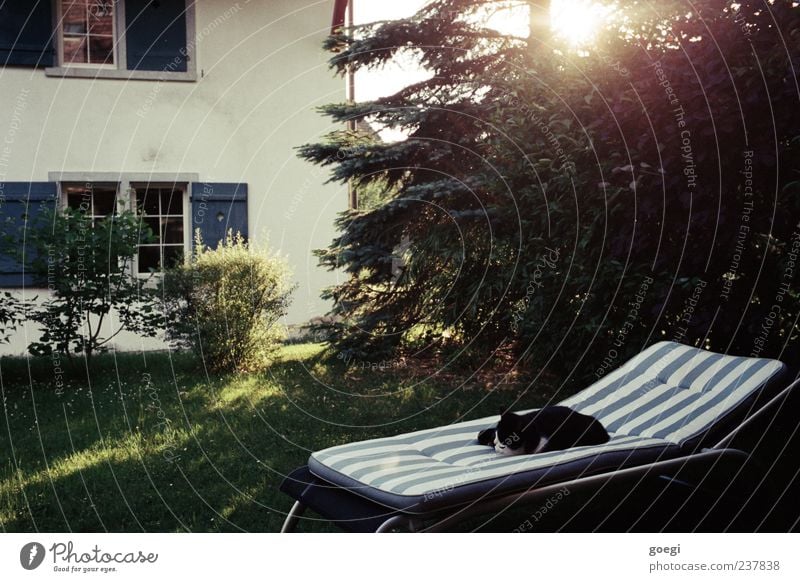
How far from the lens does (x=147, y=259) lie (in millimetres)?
6215

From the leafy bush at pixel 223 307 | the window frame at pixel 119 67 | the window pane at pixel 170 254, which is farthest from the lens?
the window frame at pixel 119 67

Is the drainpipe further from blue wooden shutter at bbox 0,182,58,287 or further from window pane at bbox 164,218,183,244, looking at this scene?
blue wooden shutter at bbox 0,182,58,287

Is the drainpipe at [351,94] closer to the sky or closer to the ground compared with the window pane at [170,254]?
closer to the sky

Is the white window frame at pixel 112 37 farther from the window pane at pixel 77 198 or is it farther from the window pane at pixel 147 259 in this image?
the window pane at pixel 147 259

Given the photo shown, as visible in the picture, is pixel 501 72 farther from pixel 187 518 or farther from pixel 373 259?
pixel 187 518

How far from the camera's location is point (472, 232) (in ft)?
20.8

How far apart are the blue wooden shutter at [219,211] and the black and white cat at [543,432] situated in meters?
4.33

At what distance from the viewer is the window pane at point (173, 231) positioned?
647cm

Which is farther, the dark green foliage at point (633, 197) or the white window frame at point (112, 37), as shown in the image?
the white window frame at point (112, 37)

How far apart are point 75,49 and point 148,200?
1.38 meters

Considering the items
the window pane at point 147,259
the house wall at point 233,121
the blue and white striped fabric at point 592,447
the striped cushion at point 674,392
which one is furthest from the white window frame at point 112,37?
the striped cushion at point 674,392

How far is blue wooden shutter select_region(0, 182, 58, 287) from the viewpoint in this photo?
577cm

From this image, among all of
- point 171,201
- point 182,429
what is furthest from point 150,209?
point 182,429
